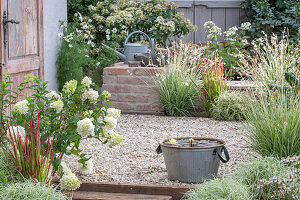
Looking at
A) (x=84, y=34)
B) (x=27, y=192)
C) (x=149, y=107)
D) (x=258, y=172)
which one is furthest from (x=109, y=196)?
(x=84, y=34)

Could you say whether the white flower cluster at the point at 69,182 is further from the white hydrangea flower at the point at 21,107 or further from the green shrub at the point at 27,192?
the white hydrangea flower at the point at 21,107

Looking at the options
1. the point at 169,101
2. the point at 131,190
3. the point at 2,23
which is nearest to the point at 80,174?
the point at 131,190

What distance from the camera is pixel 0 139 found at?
321cm

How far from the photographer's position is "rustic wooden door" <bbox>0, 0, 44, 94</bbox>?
15.5 ft

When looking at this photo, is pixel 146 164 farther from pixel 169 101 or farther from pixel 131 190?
pixel 169 101

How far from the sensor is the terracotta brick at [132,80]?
638 cm

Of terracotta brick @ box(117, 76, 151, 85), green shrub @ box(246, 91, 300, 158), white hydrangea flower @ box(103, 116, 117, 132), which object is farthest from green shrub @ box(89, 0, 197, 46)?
white hydrangea flower @ box(103, 116, 117, 132)

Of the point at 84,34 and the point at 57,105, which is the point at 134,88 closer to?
the point at 84,34

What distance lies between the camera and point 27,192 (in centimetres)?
270

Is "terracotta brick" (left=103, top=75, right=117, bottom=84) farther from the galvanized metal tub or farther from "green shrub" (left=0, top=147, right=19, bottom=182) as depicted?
"green shrub" (left=0, top=147, right=19, bottom=182)

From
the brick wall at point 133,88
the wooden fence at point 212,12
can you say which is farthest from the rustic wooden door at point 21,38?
Answer: the wooden fence at point 212,12

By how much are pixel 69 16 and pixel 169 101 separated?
9.25ft

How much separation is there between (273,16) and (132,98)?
3715 millimetres

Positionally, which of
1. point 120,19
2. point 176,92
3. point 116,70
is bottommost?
point 176,92
